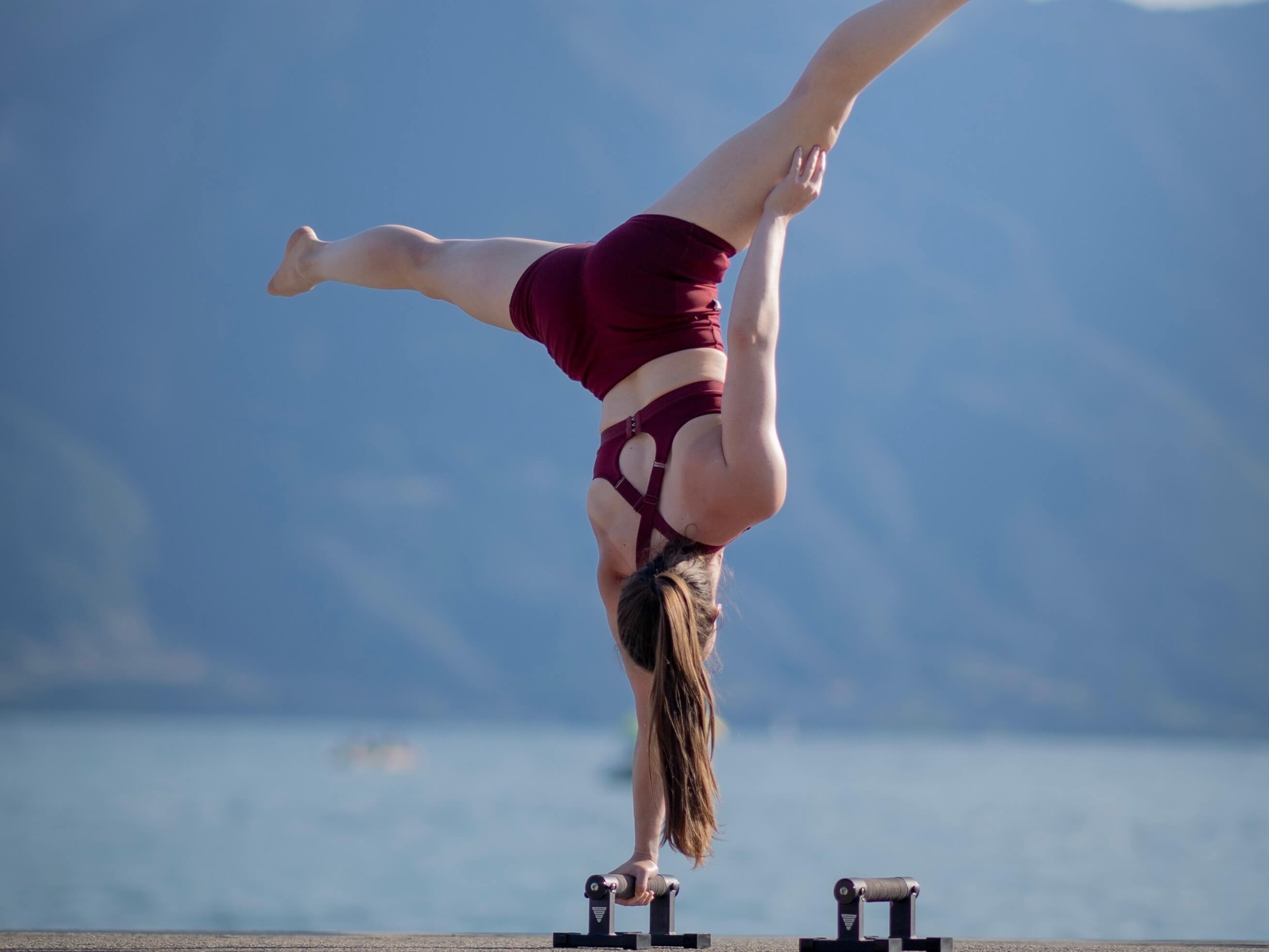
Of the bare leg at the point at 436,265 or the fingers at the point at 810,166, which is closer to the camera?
the fingers at the point at 810,166

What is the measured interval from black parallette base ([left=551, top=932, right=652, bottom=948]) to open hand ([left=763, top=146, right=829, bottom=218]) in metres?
1.86

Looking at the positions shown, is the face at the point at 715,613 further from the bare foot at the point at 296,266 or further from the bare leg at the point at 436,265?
the bare foot at the point at 296,266

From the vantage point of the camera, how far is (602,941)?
3512 millimetres

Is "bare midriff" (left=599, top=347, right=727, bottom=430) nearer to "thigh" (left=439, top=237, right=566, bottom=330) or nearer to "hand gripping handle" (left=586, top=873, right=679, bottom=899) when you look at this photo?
"thigh" (left=439, top=237, right=566, bottom=330)

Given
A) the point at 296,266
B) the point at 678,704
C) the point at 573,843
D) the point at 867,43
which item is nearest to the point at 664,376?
the point at 678,704

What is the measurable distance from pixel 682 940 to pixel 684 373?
145cm

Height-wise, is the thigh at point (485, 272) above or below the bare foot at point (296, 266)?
below

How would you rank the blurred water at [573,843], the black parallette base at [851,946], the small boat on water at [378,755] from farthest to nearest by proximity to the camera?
the small boat on water at [378,755] → the blurred water at [573,843] → the black parallette base at [851,946]

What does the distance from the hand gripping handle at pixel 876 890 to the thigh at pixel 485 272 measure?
188cm

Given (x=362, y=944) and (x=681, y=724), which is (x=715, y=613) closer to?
(x=681, y=724)

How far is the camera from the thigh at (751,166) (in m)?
3.76

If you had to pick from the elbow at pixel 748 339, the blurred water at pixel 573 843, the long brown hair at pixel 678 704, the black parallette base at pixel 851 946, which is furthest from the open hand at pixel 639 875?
the blurred water at pixel 573 843

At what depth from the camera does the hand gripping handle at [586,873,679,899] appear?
3.44 metres

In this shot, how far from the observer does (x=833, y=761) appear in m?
80.0
